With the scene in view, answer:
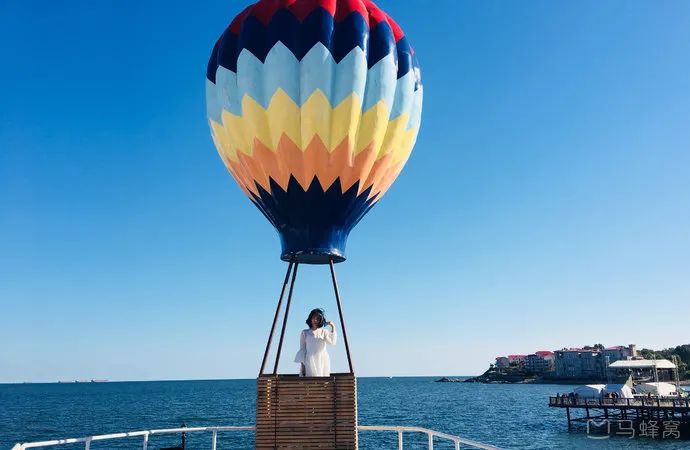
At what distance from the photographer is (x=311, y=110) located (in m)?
9.21

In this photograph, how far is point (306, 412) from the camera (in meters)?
7.97

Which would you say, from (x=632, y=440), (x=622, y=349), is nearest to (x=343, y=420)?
(x=632, y=440)

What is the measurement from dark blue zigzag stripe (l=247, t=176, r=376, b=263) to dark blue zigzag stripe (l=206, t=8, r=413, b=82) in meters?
2.28

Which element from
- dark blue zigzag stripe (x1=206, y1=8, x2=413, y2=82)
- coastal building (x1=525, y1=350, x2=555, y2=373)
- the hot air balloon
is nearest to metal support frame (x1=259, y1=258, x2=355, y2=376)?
the hot air balloon

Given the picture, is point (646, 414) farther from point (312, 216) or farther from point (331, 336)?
point (312, 216)

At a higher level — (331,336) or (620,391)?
(331,336)

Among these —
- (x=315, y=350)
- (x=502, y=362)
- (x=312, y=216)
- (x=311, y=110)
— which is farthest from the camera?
(x=502, y=362)

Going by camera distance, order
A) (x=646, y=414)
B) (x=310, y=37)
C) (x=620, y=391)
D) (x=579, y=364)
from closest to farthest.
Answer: (x=310, y=37) < (x=646, y=414) < (x=620, y=391) < (x=579, y=364)

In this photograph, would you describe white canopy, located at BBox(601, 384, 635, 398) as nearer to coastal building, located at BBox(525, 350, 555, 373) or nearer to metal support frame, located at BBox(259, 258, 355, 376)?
metal support frame, located at BBox(259, 258, 355, 376)

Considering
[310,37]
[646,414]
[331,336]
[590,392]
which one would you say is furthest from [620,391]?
[310,37]

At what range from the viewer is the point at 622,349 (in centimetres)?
12400

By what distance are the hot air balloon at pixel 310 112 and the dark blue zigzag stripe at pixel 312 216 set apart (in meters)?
0.02

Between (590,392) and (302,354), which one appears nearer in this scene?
(302,354)

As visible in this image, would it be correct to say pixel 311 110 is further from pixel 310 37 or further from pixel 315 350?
pixel 315 350
